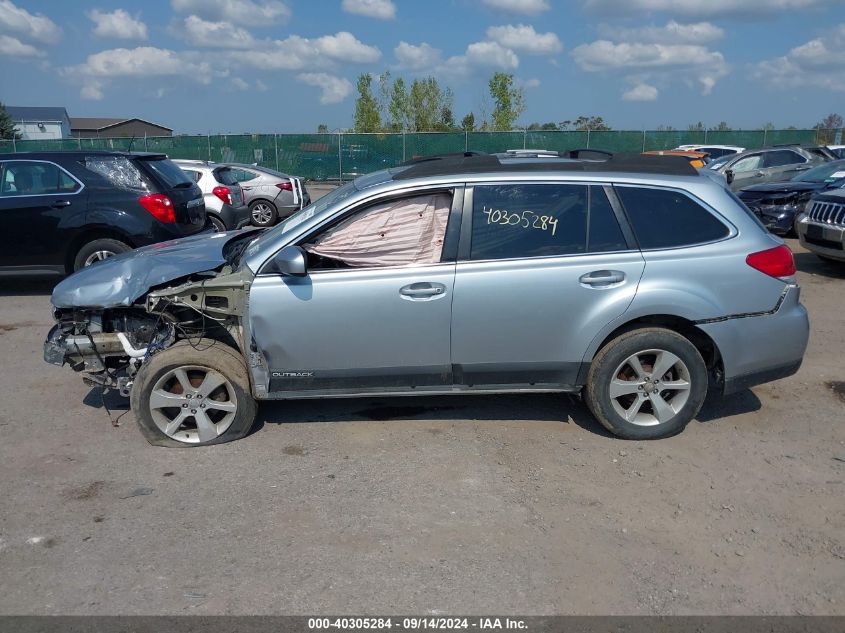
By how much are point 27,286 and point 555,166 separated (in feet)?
26.6

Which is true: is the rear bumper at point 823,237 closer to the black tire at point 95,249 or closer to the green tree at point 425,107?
the black tire at point 95,249

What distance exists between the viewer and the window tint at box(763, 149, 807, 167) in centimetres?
1669

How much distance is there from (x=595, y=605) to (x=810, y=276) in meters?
8.37

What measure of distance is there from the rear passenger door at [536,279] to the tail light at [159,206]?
17.3ft

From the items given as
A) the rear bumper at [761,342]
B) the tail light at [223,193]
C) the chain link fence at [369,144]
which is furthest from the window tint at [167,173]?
the chain link fence at [369,144]

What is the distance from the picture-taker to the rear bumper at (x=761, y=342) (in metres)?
4.48

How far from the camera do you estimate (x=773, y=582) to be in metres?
3.23

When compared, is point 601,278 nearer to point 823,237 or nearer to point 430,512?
point 430,512

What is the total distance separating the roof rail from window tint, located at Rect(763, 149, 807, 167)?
13.4 metres

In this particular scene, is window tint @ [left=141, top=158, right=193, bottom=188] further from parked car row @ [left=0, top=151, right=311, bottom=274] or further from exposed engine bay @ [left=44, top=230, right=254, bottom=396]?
exposed engine bay @ [left=44, top=230, right=254, bottom=396]

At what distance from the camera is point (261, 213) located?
54.5ft

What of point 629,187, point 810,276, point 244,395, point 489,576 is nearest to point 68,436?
point 244,395

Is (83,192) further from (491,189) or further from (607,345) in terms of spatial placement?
(607,345)

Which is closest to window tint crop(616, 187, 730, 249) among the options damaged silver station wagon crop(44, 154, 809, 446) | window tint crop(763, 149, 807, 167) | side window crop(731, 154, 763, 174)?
damaged silver station wagon crop(44, 154, 809, 446)
